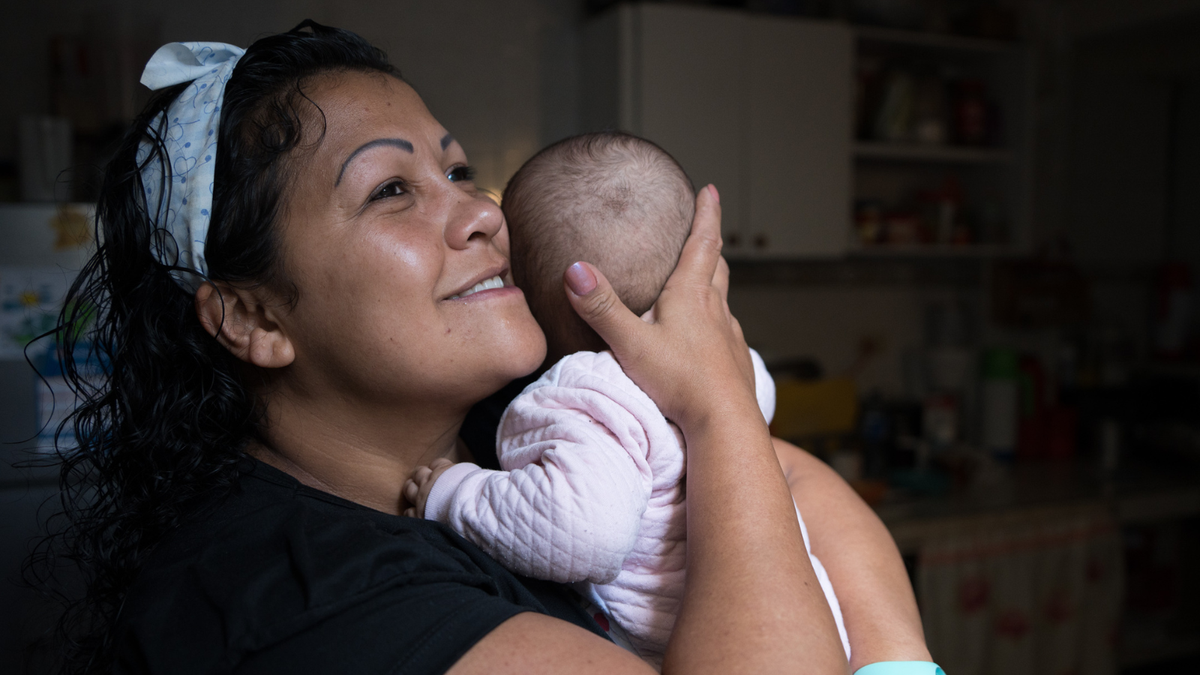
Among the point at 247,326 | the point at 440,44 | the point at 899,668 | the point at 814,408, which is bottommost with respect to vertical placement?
the point at 814,408

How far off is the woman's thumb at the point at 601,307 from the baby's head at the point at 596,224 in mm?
76

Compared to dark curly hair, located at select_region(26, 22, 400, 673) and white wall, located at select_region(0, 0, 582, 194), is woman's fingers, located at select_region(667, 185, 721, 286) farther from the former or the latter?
white wall, located at select_region(0, 0, 582, 194)

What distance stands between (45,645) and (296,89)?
1.08 metres

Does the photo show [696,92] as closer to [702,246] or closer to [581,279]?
[702,246]

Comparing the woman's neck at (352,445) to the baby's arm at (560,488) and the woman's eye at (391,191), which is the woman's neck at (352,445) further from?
the woman's eye at (391,191)

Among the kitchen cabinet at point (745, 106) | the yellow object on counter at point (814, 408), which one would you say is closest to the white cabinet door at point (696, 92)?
the kitchen cabinet at point (745, 106)

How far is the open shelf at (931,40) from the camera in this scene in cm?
312

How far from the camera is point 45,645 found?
1313 millimetres

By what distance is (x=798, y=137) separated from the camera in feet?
9.82

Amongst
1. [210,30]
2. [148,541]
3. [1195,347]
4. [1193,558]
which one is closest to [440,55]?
[210,30]

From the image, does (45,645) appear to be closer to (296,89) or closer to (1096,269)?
(296,89)

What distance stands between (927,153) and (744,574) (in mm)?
2967

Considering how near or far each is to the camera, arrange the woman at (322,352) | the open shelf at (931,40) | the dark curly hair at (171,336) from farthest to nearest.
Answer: the open shelf at (931,40) → the dark curly hair at (171,336) → the woman at (322,352)

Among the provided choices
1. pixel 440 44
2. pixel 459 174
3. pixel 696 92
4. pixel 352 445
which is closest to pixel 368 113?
pixel 459 174
